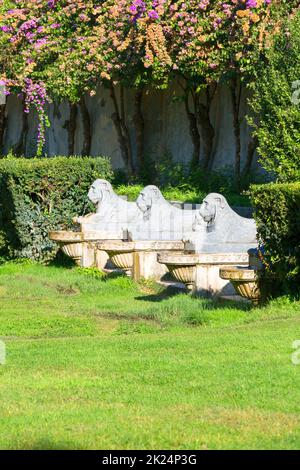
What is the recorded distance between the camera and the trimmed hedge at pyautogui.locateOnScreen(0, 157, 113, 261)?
20.2 metres

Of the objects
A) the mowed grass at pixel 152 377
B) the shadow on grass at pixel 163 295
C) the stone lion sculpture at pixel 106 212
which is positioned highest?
the stone lion sculpture at pixel 106 212

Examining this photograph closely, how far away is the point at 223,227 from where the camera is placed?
1589 cm

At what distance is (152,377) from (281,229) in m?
4.25

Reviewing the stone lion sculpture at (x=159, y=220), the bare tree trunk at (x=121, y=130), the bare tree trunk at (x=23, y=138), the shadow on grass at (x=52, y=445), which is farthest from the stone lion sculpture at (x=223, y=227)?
the bare tree trunk at (x=23, y=138)

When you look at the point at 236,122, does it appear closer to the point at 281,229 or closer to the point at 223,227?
the point at 223,227

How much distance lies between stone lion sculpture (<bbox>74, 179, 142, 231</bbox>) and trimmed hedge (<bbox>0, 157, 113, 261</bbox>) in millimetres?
611

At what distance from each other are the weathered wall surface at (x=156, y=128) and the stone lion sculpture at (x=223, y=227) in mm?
9146

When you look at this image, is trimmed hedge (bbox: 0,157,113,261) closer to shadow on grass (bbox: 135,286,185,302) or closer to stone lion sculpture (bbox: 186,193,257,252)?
shadow on grass (bbox: 135,286,185,302)

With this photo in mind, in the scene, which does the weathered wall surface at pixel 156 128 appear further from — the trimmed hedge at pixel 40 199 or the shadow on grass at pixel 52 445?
the shadow on grass at pixel 52 445

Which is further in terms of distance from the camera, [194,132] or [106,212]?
[194,132]

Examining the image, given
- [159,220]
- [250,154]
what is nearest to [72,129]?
[250,154]

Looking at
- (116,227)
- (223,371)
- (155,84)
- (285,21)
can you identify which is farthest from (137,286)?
(155,84)

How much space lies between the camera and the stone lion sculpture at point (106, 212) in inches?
768
